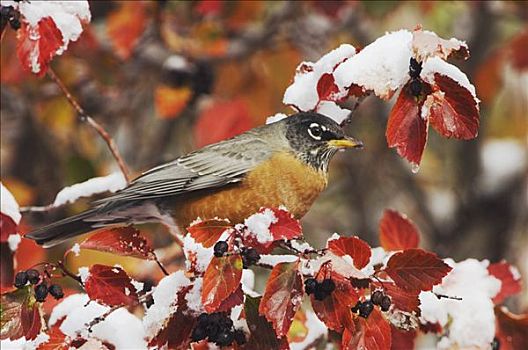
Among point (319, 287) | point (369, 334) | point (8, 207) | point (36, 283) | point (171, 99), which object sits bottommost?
point (369, 334)

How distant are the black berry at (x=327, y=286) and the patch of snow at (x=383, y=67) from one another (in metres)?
0.42

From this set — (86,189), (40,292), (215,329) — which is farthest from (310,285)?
(86,189)

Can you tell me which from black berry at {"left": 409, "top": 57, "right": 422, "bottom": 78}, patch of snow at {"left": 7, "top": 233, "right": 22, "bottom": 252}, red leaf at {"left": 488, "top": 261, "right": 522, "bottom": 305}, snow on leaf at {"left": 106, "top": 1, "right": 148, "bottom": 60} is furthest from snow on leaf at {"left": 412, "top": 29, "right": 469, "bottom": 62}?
snow on leaf at {"left": 106, "top": 1, "right": 148, "bottom": 60}

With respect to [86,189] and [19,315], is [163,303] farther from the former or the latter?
[86,189]

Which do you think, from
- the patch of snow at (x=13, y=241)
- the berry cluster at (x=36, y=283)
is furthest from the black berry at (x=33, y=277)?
the patch of snow at (x=13, y=241)

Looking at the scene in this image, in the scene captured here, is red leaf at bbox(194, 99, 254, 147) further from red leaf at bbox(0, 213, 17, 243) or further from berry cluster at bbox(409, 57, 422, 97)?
berry cluster at bbox(409, 57, 422, 97)

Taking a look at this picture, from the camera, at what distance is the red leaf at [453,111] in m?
2.00

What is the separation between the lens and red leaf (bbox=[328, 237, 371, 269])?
2.01 m

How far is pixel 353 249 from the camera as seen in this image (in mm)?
2043

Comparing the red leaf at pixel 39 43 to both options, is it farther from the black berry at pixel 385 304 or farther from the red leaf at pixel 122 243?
the black berry at pixel 385 304

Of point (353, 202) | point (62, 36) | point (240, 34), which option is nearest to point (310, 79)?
point (62, 36)

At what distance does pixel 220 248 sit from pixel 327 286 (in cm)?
24

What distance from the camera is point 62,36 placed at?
2506 mm

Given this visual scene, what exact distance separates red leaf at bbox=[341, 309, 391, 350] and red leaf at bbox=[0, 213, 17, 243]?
1061 millimetres
